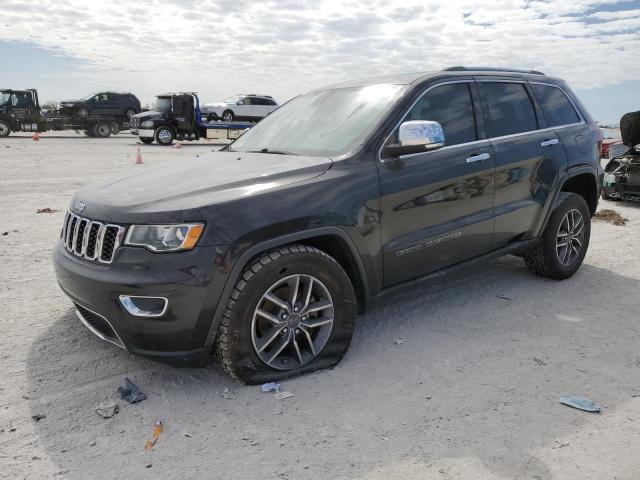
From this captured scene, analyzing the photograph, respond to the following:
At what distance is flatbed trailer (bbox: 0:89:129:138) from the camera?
78.9 ft

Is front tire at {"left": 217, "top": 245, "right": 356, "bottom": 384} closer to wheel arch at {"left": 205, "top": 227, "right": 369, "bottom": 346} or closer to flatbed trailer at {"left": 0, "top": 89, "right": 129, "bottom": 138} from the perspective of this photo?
wheel arch at {"left": 205, "top": 227, "right": 369, "bottom": 346}

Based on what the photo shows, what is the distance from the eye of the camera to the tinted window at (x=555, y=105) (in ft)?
16.4

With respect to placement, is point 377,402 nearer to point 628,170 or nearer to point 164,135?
point 628,170

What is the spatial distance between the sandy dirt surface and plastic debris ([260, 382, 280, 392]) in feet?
0.12

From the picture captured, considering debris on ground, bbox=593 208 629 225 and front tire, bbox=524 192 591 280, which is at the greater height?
front tire, bbox=524 192 591 280

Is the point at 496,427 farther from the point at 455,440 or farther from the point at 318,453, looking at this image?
the point at 318,453

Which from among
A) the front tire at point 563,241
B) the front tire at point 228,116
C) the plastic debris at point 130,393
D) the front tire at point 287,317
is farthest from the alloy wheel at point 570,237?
the front tire at point 228,116

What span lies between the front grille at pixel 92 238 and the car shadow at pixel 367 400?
2.46ft

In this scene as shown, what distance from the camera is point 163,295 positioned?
2846mm

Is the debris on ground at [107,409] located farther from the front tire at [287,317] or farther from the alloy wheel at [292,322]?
the alloy wheel at [292,322]

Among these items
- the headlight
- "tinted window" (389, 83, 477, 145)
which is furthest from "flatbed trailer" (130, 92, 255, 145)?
the headlight

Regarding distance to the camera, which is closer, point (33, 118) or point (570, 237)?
point (570, 237)

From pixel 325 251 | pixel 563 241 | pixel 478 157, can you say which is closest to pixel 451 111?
pixel 478 157

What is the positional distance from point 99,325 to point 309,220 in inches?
54.1
